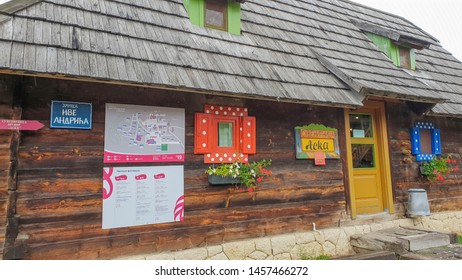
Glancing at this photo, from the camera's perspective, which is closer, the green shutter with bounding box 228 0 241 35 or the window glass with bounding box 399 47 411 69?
the green shutter with bounding box 228 0 241 35

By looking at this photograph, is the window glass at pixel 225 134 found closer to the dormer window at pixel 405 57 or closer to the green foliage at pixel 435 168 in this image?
the green foliage at pixel 435 168

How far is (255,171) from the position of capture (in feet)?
15.0

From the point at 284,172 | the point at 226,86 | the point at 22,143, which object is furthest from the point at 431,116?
the point at 22,143

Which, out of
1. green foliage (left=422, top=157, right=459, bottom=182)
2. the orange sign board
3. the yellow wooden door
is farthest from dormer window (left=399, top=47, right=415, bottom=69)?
the orange sign board

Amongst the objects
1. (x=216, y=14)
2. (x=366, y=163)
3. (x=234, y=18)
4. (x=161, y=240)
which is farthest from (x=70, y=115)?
(x=366, y=163)

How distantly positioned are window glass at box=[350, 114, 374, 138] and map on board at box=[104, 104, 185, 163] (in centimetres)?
355

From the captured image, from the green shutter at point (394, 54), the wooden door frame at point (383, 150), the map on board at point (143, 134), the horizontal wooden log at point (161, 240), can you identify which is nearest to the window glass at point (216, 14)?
the map on board at point (143, 134)

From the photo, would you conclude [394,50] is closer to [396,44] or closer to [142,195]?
[396,44]

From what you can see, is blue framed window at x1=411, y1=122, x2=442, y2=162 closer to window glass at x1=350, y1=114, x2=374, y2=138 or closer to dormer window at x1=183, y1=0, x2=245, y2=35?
window glass at x1=350, y1=114, x2=374, y2=138

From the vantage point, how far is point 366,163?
6281mm

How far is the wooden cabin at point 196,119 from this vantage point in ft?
11.1

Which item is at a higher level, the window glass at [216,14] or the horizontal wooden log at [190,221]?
the window glass at [216,14]

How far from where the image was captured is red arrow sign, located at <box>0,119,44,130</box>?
10.6ft

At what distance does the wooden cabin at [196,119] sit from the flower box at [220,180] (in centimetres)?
10
